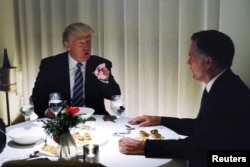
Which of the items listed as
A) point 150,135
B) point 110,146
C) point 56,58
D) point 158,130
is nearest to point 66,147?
point 110,146

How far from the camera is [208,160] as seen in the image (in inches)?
60.5

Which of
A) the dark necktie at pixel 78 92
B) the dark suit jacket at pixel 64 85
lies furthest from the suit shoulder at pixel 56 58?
the dark necktie at pixel 78 92

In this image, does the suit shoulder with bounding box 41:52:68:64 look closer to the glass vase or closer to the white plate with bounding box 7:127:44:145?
the white plate with bounding box 7:127:44:145

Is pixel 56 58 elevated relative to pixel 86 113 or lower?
elevated

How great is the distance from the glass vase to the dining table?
1.8 inches

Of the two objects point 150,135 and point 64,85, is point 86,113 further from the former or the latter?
point 64,85

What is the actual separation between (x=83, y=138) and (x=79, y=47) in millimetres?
1048

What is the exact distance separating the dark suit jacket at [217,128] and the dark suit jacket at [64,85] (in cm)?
109

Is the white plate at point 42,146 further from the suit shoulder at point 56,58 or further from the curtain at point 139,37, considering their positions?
the curtain at point 139,37

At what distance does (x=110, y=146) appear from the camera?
5.32 ft

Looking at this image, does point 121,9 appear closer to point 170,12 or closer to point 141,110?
point 170,12

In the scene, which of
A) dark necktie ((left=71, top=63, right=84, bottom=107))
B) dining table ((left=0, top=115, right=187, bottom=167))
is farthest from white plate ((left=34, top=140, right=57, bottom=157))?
dark necktie ((left=71, top=63, right=84, bottom=107))

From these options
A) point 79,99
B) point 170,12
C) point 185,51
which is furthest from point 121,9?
point 79,99

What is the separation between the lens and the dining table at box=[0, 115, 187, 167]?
4.79 feet
